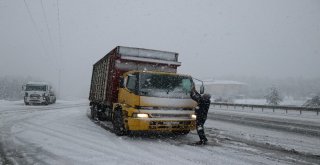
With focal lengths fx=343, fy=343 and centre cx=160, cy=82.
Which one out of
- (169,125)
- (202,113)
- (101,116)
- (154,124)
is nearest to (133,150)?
(154,124)

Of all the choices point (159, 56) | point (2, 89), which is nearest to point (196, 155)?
point (159, 56)

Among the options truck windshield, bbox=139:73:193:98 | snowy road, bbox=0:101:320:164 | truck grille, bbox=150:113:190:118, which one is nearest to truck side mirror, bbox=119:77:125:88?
truck windshield, bbox=139:73:193:98

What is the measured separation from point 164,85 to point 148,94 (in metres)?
0.74

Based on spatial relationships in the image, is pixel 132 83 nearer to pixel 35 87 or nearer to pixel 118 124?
pixel 118 124

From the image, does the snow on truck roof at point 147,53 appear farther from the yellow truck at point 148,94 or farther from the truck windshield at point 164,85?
the truck windshield at point 164,85

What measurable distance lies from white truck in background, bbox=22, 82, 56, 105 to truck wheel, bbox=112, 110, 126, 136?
23497 millimetres

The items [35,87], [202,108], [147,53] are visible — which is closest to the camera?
[202,108]

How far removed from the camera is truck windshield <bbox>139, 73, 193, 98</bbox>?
10211 millimetres

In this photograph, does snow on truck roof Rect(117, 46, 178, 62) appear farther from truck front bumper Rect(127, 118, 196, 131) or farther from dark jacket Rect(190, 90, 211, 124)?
dark jacket Rect(190, 90, 211, 124)

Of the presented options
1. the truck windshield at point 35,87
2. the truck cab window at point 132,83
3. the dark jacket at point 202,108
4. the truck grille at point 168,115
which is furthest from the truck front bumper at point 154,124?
the truck windshield at point 35,87

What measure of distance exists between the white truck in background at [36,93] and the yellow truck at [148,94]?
22.5 m

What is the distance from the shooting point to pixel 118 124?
11125 mm

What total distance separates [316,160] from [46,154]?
242 inches

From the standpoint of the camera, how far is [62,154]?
7.68 m
